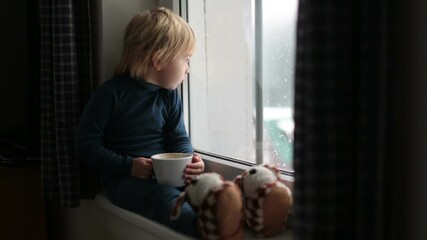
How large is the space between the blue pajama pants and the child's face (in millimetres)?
294

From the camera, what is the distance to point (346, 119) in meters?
0.88

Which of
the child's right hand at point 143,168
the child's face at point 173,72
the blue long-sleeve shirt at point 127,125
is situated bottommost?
the child's right hand at point 143,168

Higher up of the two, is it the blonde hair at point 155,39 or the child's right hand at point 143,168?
the blonde hair at point 155,39

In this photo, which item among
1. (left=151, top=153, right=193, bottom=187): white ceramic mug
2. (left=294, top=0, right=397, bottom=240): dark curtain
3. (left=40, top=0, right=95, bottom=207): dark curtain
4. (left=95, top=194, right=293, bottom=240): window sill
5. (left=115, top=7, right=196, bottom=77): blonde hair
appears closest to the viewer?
(left=294, top=0, right=397, bottom=240): dark curtain

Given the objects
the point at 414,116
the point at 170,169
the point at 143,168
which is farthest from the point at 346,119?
the point at 143,168

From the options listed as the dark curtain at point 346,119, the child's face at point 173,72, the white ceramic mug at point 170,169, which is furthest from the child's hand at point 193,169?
the dark curtain at point 346,119

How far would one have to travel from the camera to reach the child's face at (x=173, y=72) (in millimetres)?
1662

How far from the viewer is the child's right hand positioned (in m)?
1.61

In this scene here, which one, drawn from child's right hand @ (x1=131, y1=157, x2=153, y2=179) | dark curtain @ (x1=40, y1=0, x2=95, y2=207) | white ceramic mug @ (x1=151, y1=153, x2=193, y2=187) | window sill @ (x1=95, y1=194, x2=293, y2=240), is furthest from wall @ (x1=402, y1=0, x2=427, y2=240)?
dark curtain @ (x1=40, y1=0, x2=95, y2=207)

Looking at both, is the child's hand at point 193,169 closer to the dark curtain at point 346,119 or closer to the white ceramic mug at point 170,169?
the white ceramic mug at point 170,169

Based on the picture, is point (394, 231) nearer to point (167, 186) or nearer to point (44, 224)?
point (167, 186)

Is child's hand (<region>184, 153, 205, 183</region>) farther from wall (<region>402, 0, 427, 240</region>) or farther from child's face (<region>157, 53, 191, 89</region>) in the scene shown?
wall (<region>402, 0, 427, 240</region>)

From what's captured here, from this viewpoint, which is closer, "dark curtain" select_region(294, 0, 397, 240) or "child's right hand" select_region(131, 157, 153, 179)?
"dark curtain" select_region(294, 0, 397, 240)

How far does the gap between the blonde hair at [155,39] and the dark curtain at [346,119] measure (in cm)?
79
